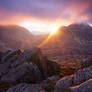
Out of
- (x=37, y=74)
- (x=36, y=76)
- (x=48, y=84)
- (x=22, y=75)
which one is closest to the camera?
(x=48, y=84)

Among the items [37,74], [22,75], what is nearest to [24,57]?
[37,74]

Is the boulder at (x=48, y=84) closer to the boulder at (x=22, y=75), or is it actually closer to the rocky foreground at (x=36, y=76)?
the rocky foreground at (x=36, y=76)

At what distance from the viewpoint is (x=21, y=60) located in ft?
67.5

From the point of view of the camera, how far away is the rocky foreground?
33.1 ft

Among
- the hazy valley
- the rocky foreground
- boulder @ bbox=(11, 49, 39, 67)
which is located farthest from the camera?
boulder @ bbox=(11, 49, 39, 67)

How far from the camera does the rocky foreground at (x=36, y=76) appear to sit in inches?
398

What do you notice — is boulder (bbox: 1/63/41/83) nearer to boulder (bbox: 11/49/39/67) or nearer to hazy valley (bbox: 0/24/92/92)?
hazy valley (bbox: 0/24/92/92)

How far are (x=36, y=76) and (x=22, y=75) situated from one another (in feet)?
10.1

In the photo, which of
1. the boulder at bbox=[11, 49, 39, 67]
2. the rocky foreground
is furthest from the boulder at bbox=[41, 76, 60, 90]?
the boulder at bbox=[11, 49, 39, 67]

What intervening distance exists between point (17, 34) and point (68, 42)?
10448cm

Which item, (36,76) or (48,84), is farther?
(36,76)

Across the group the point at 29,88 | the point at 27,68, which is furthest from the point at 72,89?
the point at 27,68

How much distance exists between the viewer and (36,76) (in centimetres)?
1844

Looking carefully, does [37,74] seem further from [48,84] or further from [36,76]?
[48,84]
